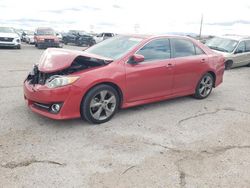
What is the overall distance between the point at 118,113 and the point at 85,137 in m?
1.24

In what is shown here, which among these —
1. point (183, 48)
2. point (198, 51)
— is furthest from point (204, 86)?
point (183, 48)

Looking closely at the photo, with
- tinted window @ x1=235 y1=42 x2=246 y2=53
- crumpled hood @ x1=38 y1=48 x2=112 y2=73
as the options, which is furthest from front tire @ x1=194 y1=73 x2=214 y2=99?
tinted window @ x1=235 y1=42 x2=246 y2=53

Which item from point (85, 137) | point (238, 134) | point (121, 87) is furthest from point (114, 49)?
point (238, 134)

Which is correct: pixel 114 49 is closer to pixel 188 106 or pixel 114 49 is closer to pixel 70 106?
pixel 70 106

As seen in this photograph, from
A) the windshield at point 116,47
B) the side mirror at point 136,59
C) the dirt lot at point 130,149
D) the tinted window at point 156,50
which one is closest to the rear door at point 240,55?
the dirt lot at point 130,149

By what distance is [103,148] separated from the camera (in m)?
3.86

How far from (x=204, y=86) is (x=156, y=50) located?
1.82 meters

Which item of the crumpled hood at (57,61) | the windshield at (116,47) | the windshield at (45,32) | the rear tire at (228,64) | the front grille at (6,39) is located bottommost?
the rear tire at (228,64)

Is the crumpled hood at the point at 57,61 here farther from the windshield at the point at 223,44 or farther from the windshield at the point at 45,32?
the windshield at the point at 45,32

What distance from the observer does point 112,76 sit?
15.5 feet

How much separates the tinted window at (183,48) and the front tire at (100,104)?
185 centimetres

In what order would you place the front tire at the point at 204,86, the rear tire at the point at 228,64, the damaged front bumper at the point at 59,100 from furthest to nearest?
the rear tire at the point at 228,64 → the front tire at the point at 204,86 → the damaged front bumper at the point at 59,100

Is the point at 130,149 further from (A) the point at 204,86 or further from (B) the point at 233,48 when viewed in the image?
(B) the point at 233,48

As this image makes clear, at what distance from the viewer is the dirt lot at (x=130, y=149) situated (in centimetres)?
316
